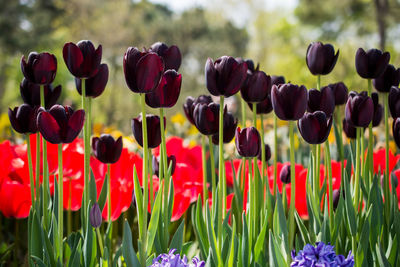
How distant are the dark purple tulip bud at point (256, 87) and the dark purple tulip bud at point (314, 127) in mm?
160

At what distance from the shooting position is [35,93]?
1.04 metres

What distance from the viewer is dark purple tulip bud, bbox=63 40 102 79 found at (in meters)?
0.85

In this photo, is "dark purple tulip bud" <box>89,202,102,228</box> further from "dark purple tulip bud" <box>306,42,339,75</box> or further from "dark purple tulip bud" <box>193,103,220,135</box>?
"dark purple tulip bud" <box>306,42,339,75</box>

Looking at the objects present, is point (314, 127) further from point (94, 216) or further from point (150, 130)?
point (94, 216)

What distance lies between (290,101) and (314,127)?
67 millimetres

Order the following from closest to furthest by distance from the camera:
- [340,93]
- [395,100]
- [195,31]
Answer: [395,100] → [340,93] → [195,31]

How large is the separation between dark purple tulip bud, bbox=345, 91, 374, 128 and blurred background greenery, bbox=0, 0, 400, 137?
488 inches

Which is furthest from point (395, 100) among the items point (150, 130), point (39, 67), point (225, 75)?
point (39, 67)

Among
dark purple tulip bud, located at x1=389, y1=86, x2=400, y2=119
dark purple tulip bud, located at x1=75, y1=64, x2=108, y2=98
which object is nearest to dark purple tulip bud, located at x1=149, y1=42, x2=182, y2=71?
dark purple tulip bud, located at x1=75, y1=64, x2=108, y2=98

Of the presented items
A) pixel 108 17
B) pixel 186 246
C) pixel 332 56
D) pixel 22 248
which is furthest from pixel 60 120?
pixel 108 17

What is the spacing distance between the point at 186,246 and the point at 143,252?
23 centimetres

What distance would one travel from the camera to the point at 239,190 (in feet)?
3.70

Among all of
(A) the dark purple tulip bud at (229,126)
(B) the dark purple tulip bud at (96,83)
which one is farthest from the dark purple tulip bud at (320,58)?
(B) the dark purple tulip bud at (96,83)

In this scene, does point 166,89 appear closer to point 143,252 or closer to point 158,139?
point 158,139
